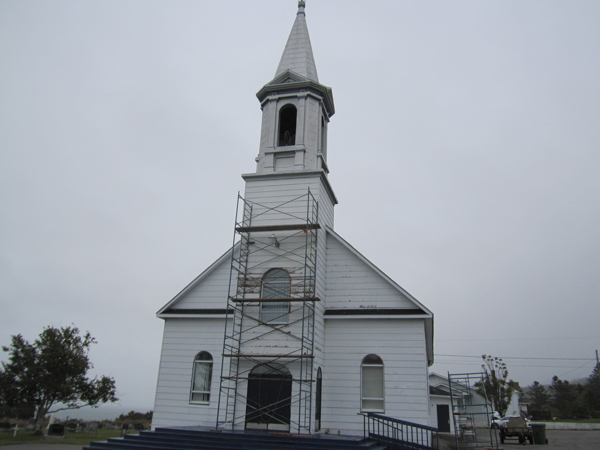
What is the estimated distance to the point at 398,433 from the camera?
15.1m

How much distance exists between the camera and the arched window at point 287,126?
19547mm

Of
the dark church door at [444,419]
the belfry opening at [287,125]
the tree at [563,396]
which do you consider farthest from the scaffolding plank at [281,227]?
the tree at [563,396]

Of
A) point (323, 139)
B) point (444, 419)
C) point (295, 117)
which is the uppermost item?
point (295, 117)

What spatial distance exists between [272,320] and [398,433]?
5.41 m

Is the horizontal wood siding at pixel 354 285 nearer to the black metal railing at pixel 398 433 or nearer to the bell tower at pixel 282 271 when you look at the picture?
the bell tower at pixel 282 271

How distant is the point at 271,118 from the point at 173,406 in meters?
11.5

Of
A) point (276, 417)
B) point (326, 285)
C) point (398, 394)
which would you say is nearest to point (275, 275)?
point (326, 285)

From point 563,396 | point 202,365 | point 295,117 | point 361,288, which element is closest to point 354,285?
point 361,288

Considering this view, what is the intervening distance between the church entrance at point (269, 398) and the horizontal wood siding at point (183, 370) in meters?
1.47

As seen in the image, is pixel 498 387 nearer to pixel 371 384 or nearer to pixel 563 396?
pixel 371 384

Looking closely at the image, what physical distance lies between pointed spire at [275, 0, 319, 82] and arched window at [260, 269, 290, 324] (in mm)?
8434

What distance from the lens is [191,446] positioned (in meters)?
13.0

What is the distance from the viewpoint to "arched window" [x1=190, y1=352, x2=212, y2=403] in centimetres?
1672

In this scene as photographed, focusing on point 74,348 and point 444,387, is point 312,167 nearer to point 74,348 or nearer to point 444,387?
point 74,348
